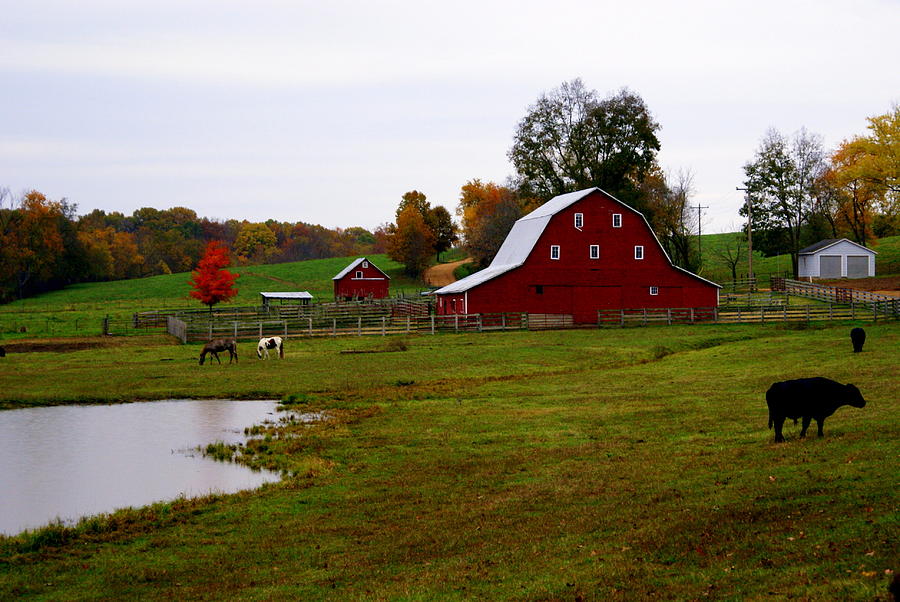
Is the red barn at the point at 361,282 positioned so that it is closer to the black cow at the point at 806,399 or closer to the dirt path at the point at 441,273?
the dirt path at the point at 441,273

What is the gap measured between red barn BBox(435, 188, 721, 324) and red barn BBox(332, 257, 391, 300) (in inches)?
1112

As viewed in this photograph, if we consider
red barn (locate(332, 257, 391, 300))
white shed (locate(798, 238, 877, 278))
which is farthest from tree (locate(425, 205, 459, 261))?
white shed (locate(798, 238, 877, 278))

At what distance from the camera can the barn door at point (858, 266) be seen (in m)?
74.0

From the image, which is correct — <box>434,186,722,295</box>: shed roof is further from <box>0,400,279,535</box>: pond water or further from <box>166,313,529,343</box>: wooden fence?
<box>0,400,279,535</box>: pond water

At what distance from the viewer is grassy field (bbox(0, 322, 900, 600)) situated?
8.82 metres

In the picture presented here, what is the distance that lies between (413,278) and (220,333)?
63989 mm

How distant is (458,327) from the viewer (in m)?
50.2

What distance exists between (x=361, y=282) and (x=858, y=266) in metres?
45.2

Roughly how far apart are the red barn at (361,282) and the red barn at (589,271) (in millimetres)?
28238

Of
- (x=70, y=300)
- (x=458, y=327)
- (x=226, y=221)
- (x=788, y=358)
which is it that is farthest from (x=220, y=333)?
(x=226, y=221)

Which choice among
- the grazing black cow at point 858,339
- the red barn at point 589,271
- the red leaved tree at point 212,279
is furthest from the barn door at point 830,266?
the red leaved tree at point 212,279

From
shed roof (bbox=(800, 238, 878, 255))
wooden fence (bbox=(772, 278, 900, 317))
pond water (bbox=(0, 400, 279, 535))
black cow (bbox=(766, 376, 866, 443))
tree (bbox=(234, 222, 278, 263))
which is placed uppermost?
tree (bbox=(234, 222, 278, 263))

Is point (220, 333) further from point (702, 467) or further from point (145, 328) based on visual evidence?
point (702, 467)

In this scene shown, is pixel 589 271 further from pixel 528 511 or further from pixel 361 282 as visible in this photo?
pixel 528 511
